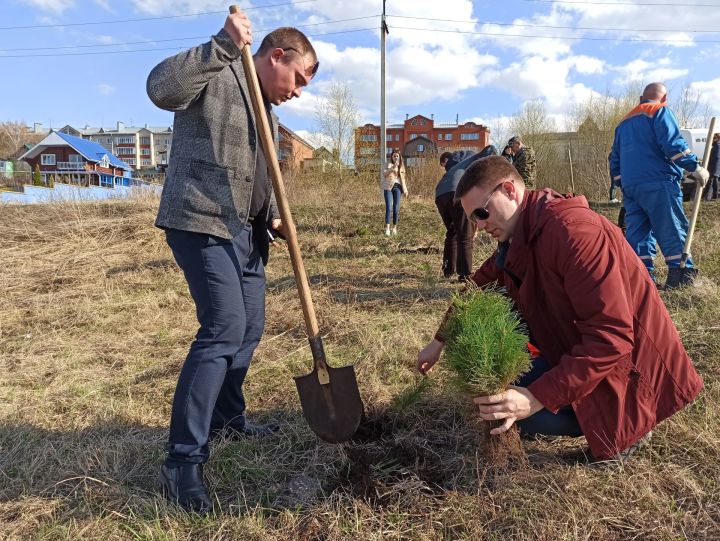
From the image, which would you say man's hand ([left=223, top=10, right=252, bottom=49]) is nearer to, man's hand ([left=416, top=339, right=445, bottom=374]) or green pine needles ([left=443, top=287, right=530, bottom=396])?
green pine needles ([left=443, top=287, right=530, bottom=396])

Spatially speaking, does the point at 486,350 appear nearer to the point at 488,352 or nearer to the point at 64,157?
the point at 488,352

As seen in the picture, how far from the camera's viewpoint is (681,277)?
5039 millimetres

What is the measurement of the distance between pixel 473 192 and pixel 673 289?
13.0 ft

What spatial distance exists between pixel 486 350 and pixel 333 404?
83 cm

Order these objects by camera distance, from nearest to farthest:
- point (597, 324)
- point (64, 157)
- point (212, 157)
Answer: point (597, 324) → point (212, 157) → point (64, 157)

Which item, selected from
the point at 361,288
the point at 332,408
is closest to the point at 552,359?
the point at 332,408

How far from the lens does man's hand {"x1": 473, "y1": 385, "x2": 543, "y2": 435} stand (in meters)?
1.84

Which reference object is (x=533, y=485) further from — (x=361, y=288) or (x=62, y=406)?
(x=361, y=288)

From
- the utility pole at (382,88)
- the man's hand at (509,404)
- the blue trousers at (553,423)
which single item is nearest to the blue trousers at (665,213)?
the blue trousers at (553,423)

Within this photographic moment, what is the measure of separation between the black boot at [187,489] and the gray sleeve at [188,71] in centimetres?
149

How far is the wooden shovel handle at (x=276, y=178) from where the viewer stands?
2082 millimetres

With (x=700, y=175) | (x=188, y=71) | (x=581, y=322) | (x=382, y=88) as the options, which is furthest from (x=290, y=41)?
(x=382, y=88)

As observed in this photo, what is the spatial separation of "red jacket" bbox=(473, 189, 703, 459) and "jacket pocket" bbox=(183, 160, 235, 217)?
124 centimetres

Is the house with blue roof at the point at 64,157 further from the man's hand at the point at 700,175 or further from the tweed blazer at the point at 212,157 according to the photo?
the tweed blazer at the point at 212,157
